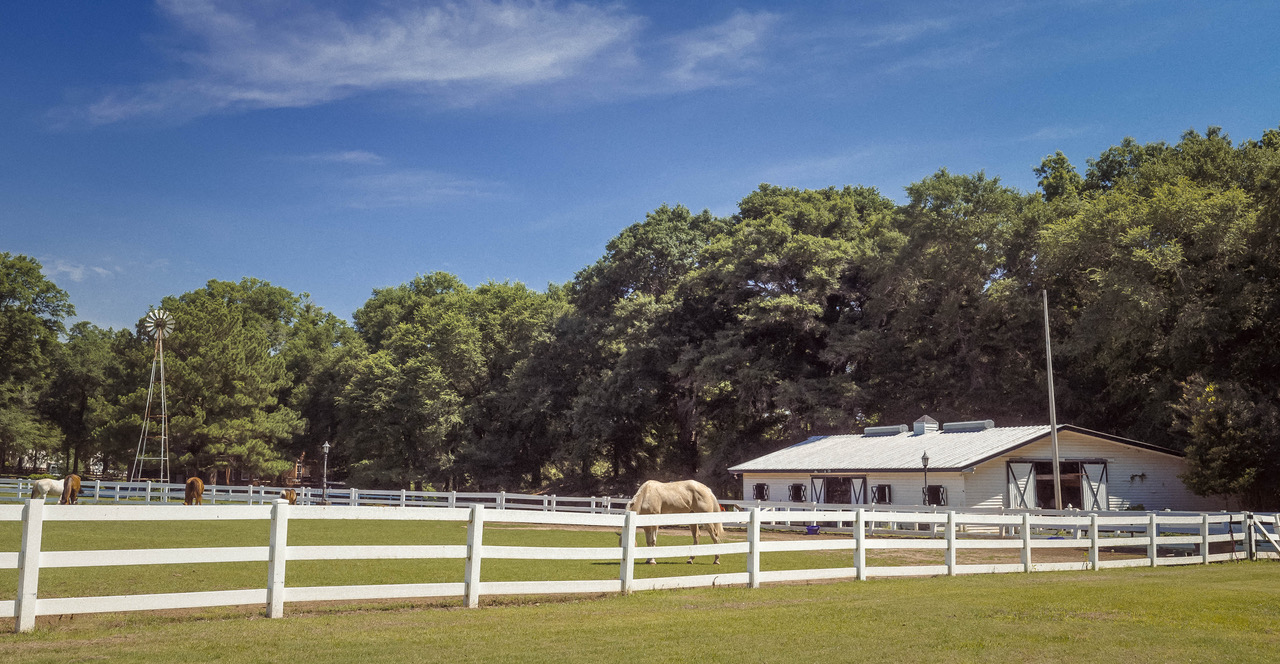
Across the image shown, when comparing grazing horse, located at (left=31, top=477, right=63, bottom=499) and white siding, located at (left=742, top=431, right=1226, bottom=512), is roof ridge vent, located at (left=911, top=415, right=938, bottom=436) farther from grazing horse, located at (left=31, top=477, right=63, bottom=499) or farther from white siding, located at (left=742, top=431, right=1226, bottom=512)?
grazing horse, located at (left=31, top=477, right=63, bottom=499)

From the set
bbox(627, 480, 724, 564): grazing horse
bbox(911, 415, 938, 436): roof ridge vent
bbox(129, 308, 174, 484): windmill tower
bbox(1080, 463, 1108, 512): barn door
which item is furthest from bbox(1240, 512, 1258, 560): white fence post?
bbox(129, 308, 174, 484): windmill tower

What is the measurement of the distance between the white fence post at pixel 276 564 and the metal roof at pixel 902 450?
30010 mm

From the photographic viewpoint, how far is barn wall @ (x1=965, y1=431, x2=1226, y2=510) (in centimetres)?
3606

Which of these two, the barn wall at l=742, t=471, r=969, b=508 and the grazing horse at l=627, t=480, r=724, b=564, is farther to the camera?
the barn wall at l=742, t=471, r=969, b=508

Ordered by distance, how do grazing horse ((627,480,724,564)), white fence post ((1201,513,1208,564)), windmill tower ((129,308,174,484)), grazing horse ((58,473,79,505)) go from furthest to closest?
windmill tower ((129,308,174,484)) < grazing horse ((58,473,79,505)) < grazing horse ((627,480,724,564)) < white fence post ((1201,513,1208,564))

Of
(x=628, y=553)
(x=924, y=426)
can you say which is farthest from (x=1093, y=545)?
(x=924, y=426)

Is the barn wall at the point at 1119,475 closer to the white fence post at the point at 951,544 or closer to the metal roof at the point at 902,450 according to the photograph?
the metal roof at the point at 902,450

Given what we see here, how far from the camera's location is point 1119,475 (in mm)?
37406

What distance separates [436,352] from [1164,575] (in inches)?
2399

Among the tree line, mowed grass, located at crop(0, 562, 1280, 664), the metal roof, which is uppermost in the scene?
the tree line

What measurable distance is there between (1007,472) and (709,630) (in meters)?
30.3

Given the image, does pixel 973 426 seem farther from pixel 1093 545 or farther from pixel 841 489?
pixel 1093 545

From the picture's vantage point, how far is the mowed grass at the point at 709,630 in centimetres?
738

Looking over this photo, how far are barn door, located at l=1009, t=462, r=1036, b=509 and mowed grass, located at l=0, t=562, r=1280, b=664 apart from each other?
2449 centimetres
